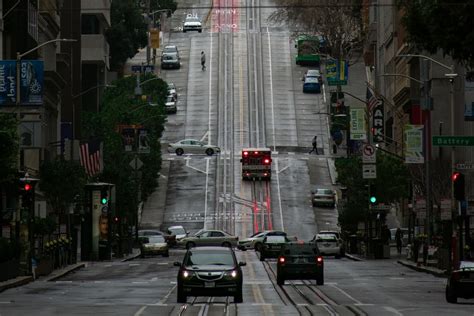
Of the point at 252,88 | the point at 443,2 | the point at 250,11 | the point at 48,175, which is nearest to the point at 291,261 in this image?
the point at 443,2

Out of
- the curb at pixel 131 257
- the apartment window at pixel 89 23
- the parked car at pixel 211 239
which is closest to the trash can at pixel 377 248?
the parked car at pixel 211 239

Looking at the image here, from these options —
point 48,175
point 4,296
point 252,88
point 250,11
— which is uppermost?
point 250,11

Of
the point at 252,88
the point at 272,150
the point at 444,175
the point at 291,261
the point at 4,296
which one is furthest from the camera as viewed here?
the point at 252,88

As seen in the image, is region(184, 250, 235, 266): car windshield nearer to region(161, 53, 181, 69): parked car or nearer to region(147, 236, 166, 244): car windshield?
region(147, 236, 166, 244): car windshield

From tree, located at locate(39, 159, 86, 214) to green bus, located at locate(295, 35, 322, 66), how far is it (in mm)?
75052

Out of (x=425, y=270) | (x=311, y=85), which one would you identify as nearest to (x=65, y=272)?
(x=425, y=270)

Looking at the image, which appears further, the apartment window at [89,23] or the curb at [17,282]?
the apartment window at [89,23]

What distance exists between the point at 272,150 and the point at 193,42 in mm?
36809

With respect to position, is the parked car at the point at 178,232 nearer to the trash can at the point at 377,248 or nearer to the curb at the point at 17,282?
the trash can at the point at 377,248

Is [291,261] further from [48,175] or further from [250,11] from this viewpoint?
[250,11]

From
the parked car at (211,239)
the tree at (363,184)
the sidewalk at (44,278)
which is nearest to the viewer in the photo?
the sidewalk at (44,278)

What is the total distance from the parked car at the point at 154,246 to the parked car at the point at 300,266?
102 feet

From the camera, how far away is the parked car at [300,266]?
4975cm

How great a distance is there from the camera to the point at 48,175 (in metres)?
71.6
